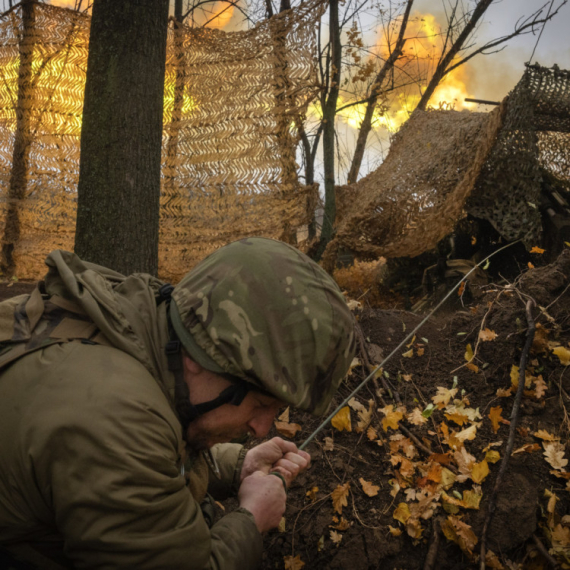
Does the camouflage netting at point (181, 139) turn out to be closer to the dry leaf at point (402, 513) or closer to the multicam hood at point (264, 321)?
the dry leaf at point (402, 513)

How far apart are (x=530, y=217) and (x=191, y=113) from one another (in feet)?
10.6

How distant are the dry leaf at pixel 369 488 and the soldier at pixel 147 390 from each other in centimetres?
82

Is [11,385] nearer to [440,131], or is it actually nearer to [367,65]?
[440,131]

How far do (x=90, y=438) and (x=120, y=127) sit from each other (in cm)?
205

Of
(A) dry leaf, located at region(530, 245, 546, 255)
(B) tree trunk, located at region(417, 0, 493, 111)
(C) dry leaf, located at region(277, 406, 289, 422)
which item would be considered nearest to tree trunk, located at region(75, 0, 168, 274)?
(C) dry leaf, located at region(277, 406, 289, 422)

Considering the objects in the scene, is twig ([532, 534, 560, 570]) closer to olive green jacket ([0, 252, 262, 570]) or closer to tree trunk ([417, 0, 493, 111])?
olive green jacket ([0, 252, 262, 570])

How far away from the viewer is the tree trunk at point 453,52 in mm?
7277

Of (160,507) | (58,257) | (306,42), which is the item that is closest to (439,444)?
(160,507)

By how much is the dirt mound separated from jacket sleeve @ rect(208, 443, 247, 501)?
35cm

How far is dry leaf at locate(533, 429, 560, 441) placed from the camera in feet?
7.12

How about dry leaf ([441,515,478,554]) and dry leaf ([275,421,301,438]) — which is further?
dry leaf ([275,421,301,438])

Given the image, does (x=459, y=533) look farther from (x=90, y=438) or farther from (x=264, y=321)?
(x=90, y=438)

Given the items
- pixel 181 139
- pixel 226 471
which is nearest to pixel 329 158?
pixel 181 139

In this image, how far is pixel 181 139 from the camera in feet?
14.6
